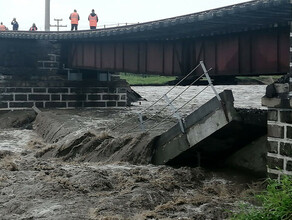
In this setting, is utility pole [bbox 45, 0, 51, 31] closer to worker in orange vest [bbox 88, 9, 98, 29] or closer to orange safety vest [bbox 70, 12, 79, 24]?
orange safety vest [bbox 70, 12, 79, 24]

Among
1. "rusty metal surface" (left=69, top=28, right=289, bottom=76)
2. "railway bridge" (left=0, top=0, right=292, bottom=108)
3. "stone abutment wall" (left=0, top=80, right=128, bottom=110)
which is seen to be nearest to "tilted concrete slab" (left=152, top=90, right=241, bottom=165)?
"railway bridge" (left=0, top=0, right=292, bottom=108)

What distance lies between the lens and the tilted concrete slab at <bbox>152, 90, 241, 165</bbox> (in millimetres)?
13000

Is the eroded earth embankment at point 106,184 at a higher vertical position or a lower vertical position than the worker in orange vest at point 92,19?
lower

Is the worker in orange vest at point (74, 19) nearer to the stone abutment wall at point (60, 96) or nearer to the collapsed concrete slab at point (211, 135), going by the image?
the stone abutment wall at point (60, 96)

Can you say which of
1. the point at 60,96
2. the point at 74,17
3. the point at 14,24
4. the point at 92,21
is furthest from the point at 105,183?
the point at 14,24

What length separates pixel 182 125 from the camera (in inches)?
559

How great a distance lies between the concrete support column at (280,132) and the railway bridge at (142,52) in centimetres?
424

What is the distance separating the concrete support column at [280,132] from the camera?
10.4 metres

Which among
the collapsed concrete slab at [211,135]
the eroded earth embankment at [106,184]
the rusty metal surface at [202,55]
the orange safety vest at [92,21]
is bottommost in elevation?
the eroded earth embankment at [106,184]

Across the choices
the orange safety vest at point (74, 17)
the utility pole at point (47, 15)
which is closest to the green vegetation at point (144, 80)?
the utility pole at point (47, 15)

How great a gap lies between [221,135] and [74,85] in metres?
18.2

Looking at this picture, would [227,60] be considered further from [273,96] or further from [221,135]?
[273,96]

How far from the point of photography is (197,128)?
1375 cm

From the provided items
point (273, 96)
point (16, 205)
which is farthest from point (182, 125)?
point (16, 205)
